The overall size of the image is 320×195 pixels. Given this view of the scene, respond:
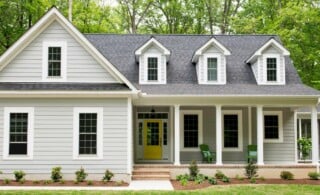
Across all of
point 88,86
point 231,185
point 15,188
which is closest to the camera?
point 15,188

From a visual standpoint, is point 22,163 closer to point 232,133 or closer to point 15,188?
point 15,188

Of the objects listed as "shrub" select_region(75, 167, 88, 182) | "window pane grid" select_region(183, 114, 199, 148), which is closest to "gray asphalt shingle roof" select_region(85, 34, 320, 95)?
"window pane grid" select_region(183, 114, 199, 148)

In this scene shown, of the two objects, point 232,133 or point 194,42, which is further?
point 194,42

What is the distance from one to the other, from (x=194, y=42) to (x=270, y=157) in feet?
23.2

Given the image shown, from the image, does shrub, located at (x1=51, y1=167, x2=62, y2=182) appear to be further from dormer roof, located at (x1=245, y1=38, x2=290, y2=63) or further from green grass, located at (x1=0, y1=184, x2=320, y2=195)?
dormer roof, located at (x1=245, y1=38, x2=290, y2=63)

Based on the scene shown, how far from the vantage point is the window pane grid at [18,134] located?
15672 mm

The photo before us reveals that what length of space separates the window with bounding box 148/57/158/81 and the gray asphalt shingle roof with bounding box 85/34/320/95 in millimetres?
639

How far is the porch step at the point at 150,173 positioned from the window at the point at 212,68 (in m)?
5.06

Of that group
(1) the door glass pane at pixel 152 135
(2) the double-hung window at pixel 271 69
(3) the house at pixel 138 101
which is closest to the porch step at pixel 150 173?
(3) the house at pixel 138 101

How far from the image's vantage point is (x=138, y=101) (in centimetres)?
1791

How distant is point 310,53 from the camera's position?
29.4 metres

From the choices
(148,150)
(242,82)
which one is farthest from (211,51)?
(148,150)

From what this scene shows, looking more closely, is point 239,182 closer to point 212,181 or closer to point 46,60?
point 212,181

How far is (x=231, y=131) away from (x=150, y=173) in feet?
16.7
